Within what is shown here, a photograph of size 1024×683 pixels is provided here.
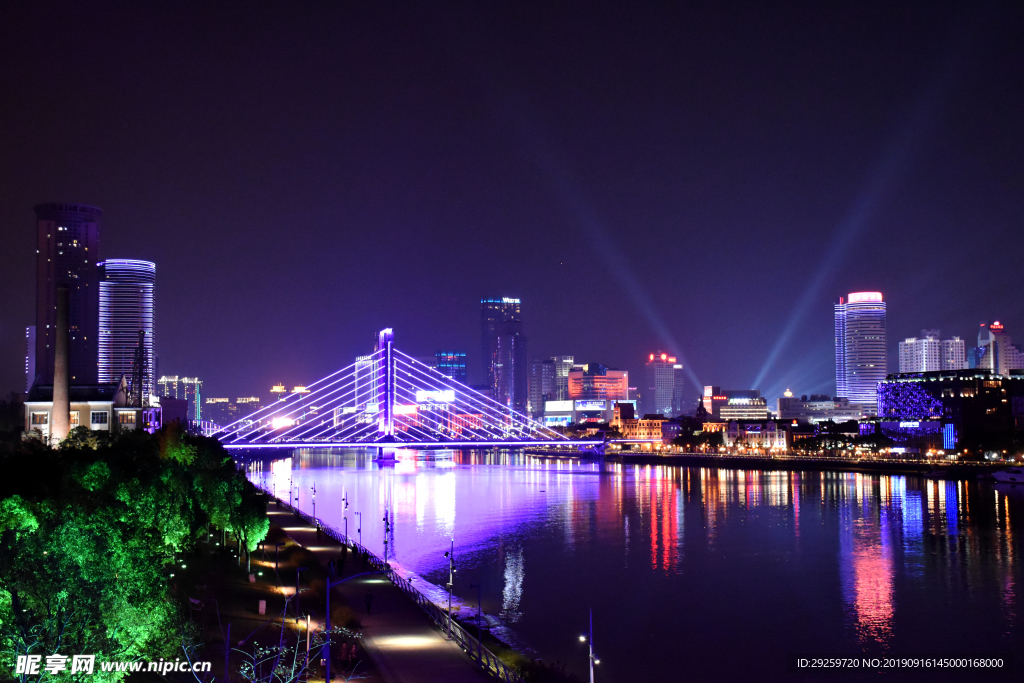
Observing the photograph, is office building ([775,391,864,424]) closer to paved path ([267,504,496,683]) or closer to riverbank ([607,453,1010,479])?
riverbank ([607,453,1010,479])

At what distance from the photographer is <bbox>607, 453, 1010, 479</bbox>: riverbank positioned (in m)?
76.8

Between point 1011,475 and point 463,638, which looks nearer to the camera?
point 463,638

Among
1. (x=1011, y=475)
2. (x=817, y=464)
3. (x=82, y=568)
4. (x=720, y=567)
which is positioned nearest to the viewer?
(x=82, y=568)

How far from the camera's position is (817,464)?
90.8 meters

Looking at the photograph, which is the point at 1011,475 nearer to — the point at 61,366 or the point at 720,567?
the point at 720,567

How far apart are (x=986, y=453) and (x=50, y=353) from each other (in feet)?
434

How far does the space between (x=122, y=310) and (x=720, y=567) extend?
12830cm

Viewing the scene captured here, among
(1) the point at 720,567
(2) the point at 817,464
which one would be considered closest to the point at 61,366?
(1) the point at 720,567

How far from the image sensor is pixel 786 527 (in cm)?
4328

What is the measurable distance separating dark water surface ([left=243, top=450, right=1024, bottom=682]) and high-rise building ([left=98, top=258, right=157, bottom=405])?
8736 cm

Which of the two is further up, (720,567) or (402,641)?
(402,641)

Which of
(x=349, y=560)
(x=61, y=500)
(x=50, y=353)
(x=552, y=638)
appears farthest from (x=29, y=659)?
(x=50, y=353)

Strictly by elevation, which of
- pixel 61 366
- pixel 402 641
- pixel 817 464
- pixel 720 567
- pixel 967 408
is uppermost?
pixel 61 366

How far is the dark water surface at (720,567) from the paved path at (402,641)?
278cm
